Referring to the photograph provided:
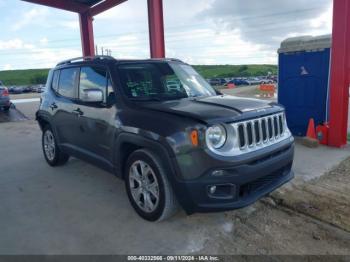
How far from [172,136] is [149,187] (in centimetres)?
73

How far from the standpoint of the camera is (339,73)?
6.12 m

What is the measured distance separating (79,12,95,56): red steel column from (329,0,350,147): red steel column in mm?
8256

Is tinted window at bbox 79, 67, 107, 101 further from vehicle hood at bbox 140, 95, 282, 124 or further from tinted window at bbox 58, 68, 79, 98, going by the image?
vehicle hood at bbox 140, 95, 282, 124

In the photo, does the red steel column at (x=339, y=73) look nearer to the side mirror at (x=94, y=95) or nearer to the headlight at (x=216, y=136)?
the headlight at (x=216, y=136)

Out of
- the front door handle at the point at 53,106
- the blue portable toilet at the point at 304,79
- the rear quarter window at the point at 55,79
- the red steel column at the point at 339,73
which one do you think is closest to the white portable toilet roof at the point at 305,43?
the blue portable toilet at the point at 304,79

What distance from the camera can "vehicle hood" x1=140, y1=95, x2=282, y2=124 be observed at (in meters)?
3.04

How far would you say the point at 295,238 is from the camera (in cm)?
307

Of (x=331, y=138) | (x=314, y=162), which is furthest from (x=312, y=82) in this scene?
(x=314, y=162)

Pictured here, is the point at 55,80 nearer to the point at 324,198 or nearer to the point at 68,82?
the point at 68,82

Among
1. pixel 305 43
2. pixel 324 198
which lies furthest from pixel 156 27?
pixel 324 198

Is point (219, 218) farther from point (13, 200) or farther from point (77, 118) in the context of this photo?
point (13, 200)

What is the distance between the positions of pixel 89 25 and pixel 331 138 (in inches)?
351

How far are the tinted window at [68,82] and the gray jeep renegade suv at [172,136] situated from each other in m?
0.04

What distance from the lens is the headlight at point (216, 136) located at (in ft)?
9.69
